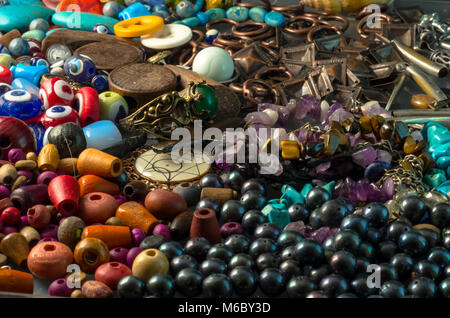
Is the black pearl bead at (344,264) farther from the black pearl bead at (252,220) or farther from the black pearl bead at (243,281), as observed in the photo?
the black pearl bead at (252,220)

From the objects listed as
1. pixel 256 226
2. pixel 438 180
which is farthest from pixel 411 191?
pixel 256 226

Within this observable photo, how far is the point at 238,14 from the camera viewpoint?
351 centimetres

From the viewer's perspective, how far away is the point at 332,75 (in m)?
2.86

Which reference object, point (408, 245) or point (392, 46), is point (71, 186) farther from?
point (392, 46)

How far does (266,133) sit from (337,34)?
1103 millimetres

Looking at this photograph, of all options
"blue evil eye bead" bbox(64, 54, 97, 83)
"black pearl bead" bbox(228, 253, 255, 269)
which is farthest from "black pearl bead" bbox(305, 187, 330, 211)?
"blue evil eye bead" bbox(64, 54, 97, 83)

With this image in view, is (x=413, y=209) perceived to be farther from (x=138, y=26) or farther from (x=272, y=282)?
(x=138, y=26)

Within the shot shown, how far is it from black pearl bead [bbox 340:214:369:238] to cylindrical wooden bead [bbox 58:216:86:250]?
0.79 metres

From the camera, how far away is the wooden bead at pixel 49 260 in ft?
5.90

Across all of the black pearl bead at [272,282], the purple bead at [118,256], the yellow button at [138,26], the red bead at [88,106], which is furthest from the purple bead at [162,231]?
the yellow button at [138,26]

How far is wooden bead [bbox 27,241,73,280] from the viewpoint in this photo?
1798 mm

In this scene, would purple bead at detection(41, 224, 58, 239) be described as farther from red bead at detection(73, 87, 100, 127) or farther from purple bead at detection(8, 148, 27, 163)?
red bead at detection(73, 87, 100, 127)

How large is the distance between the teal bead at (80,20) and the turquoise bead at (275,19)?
83 cm

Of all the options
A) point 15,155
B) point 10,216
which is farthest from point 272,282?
point 15,155
